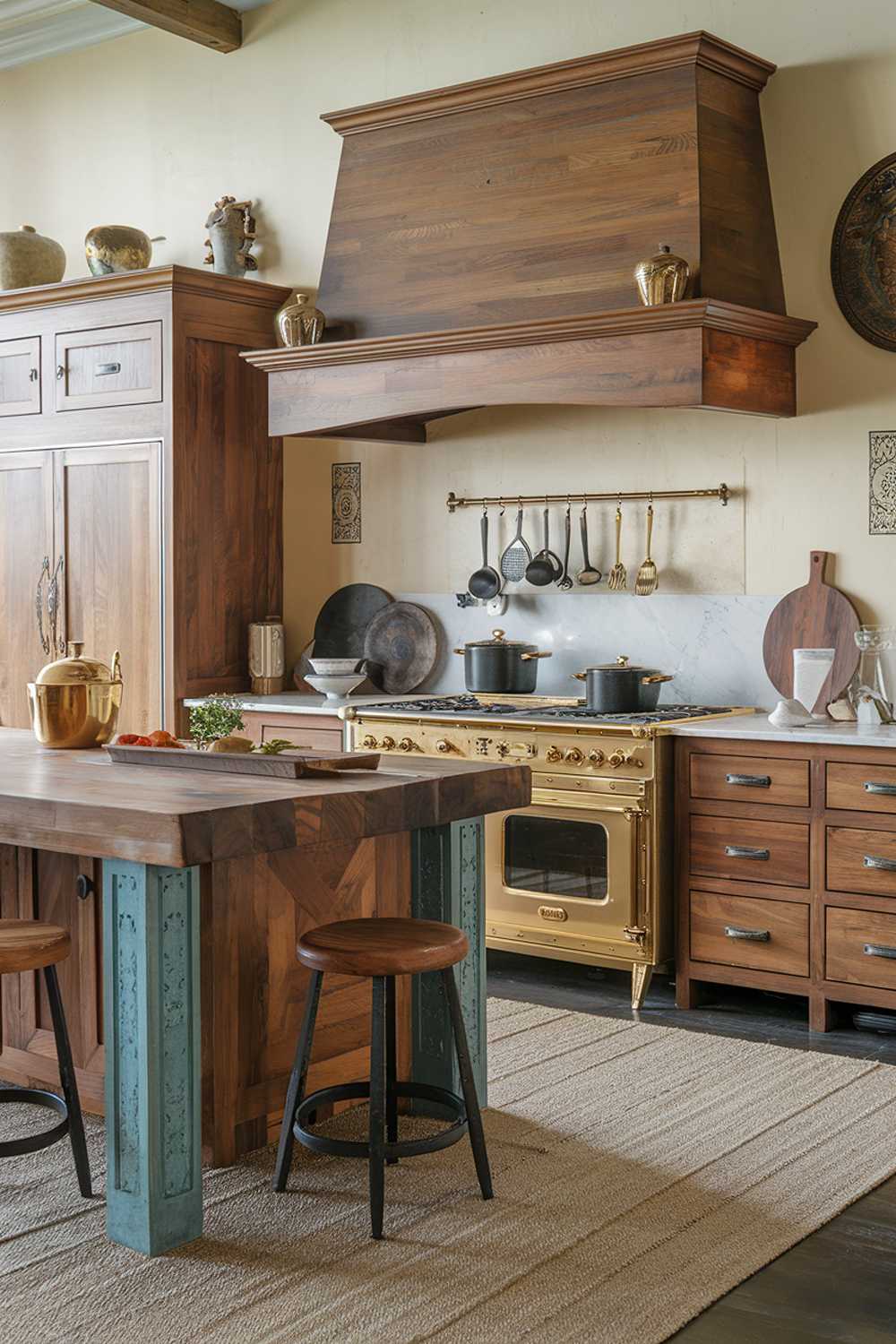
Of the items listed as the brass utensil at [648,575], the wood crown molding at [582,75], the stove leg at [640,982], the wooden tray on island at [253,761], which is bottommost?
the stove leg at [640,982]

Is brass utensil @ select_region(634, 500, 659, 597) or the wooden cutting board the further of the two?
brass utensil @ select_region(634, 500, 659, 597)

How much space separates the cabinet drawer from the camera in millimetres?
5691

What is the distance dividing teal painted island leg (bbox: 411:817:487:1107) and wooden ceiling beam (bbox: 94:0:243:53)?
380 cm

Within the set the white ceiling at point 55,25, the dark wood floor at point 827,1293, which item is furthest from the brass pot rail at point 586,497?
the white ceiling at point 55,25

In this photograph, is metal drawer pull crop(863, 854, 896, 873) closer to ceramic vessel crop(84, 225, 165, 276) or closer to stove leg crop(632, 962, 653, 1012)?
stove leg crop(632, 962, 653, 1012)

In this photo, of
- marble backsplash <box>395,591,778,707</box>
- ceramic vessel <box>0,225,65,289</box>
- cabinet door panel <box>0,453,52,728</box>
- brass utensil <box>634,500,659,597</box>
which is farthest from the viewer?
ceramic vessel <box>0,225,65,289</box>

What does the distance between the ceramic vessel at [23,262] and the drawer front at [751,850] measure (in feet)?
11.9

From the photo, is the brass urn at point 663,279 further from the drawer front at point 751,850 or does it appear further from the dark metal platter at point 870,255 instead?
the drawer front at point 751,850

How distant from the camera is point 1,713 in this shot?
6.28 meters

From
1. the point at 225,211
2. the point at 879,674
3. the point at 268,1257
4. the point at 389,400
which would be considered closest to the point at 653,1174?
the point at 268,1257

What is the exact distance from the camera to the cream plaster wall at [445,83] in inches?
189

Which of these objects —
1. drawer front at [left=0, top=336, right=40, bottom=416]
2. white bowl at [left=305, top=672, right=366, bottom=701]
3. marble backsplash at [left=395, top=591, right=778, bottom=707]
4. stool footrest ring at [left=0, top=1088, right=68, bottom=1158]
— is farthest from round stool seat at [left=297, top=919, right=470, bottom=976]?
drawer front at [left=0, top=336, right=40, bottom=416]

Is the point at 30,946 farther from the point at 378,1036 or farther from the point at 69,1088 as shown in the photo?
the point at 378,1036

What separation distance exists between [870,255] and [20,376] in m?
3.38
